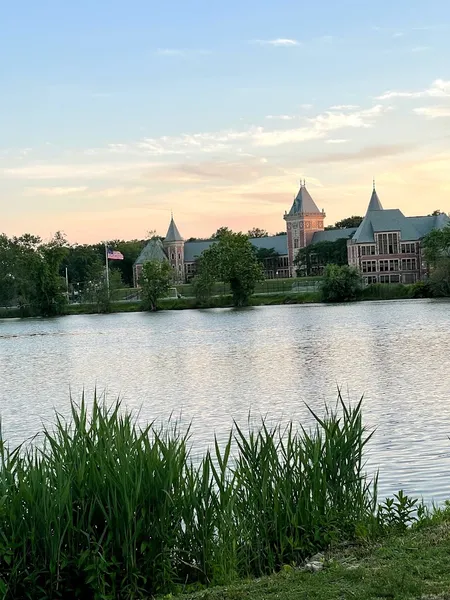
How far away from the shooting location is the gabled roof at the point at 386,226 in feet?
414

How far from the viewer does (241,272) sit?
95500 mm

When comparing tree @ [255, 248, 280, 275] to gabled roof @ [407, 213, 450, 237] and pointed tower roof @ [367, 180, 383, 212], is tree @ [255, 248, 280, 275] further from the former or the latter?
gabled roof @ [407, 213, 450, 237]

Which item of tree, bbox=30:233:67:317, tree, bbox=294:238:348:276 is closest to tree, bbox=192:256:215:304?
tree, bbox=30:233:67:317

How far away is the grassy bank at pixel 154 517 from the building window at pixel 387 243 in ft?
395

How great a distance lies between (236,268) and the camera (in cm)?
9506

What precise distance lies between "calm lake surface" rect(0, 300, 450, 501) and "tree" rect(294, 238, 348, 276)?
90.8 m

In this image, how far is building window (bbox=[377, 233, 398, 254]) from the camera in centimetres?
12562

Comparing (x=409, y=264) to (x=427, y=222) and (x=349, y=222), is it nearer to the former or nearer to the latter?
(x=427, y=222)

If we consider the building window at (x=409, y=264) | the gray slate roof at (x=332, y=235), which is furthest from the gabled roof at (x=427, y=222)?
the gray slate roof at (x=332, y=235)

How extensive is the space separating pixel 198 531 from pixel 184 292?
114m

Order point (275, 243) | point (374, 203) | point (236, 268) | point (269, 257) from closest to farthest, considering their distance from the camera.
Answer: point (236, 268)
point (374, 203)
point (269, 257)
point (275, 243)

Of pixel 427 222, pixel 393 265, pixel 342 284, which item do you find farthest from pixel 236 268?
pixel 427 222

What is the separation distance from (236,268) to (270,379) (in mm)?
70820

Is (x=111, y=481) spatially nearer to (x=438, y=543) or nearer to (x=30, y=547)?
(x=30, y=547)
